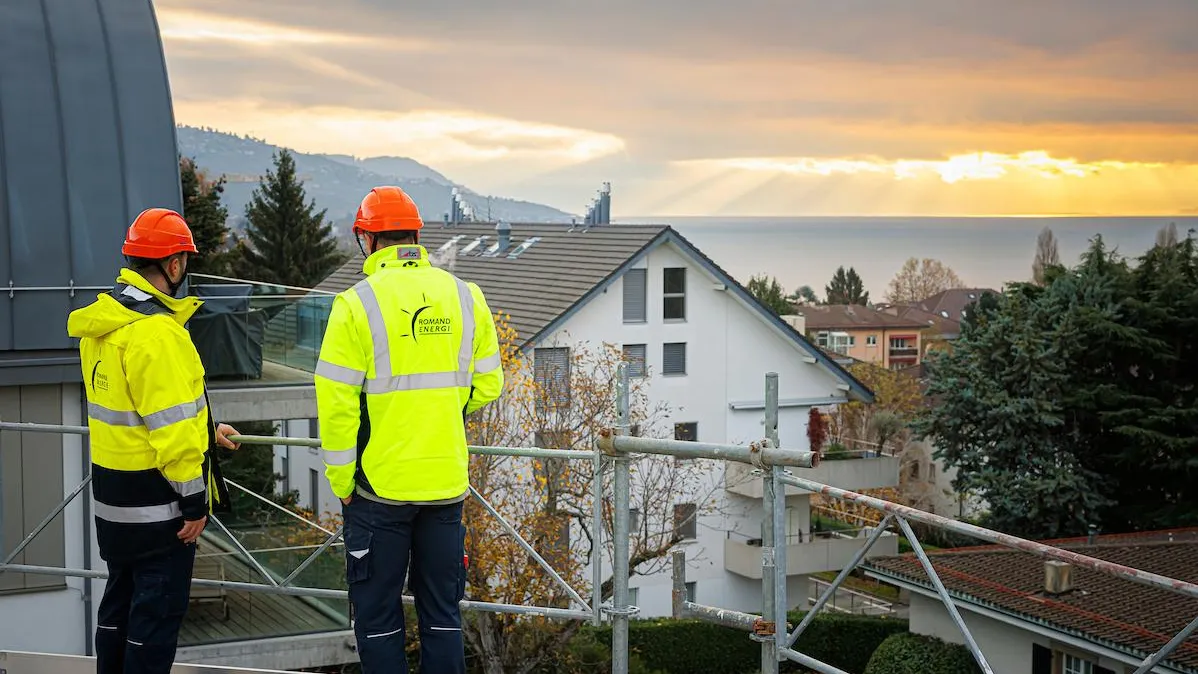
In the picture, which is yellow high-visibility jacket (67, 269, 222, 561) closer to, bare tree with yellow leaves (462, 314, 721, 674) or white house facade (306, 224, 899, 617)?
bare tree with yellow leaves (462, 314, 721, 674)

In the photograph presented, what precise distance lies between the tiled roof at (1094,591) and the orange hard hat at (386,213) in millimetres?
12227

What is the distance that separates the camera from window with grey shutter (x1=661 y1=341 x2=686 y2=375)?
30.2 metres

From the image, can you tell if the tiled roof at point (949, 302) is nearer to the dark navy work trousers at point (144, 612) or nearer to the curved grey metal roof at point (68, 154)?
the curved grey metal roof at point (68, 154)

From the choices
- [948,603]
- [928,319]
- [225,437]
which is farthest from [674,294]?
[928,319]

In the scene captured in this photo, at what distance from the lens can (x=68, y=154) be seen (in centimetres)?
1055

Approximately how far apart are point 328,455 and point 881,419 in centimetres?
3442

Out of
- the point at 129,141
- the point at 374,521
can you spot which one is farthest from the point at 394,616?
the point at 129,141

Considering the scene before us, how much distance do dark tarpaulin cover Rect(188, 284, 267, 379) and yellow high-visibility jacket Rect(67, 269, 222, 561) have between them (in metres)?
7.82

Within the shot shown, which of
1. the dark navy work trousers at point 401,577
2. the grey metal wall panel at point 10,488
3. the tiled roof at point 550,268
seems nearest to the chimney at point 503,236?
the tiled roof at point 550,268

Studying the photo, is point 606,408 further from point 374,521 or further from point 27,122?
point 374,521

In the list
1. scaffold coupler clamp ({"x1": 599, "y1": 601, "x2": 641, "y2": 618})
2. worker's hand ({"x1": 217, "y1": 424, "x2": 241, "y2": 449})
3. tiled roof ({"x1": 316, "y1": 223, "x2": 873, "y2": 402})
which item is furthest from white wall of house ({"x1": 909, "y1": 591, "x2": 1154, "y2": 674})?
worker's hand ({"x1": 217, "y1": 424, "x2": 241, "y2": 449})

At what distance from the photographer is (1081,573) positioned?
63.0ft

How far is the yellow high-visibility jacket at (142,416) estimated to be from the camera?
4668 mm

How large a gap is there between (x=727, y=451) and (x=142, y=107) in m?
8.04
